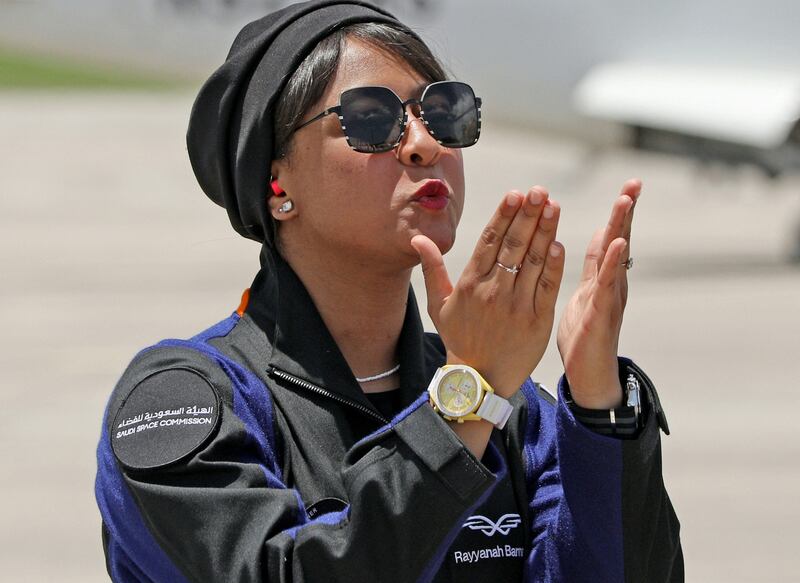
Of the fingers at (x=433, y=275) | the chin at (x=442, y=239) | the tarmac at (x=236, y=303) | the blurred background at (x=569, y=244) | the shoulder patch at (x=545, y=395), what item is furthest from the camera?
the blurred background at (x=569, y=244)

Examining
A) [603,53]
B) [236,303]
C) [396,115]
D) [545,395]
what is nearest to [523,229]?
[396,115]

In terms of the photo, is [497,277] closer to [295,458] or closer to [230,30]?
[295,458]

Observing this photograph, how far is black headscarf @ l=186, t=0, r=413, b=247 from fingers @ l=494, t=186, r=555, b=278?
512 millimetres

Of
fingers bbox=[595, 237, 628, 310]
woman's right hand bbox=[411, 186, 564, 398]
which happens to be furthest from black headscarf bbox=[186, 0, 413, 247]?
fingers bbox=[595, 237, 628, 310]

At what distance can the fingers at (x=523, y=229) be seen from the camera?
1.79 m

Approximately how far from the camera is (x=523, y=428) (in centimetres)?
222

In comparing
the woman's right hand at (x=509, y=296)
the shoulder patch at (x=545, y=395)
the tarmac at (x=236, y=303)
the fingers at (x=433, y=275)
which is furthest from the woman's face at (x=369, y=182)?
the tarmac at (x=236, y=303)

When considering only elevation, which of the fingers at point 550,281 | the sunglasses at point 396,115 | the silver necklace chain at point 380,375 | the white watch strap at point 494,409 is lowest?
the white watch strap at point 494,409

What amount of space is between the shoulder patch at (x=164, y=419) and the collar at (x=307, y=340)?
17 cm

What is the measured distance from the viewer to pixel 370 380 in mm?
2225

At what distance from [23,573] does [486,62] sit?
7.82 metres

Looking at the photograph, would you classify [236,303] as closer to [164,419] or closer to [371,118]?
[371,118]

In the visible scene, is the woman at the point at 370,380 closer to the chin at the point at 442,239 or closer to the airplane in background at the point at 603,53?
the chin at the point at 442,239

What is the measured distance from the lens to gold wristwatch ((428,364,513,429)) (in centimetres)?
182
